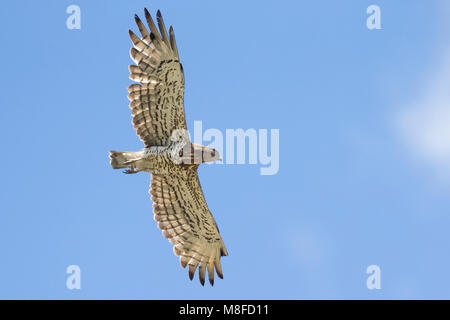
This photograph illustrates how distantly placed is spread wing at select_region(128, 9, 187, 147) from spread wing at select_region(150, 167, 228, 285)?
122 centimetres

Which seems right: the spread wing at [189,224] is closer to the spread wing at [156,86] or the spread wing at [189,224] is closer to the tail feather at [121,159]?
the tail feather at [121,159]

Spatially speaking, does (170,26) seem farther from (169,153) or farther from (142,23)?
(169,153)

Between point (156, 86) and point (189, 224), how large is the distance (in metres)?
3.18

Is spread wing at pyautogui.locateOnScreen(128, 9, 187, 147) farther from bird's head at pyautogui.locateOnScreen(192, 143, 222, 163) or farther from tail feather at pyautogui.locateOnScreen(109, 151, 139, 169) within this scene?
bird's head at pyautogui.locateOnScreen(192, 143, 222, 163)

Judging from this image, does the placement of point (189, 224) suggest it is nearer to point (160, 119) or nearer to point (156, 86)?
point (160, 119)

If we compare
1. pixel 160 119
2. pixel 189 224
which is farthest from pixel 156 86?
pixel 189 224

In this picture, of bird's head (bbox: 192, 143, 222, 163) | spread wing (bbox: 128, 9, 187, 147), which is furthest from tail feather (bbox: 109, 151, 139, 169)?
bird's head (bbox: 192, 143, 222, 163)

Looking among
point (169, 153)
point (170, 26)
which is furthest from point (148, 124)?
point (170, 26)

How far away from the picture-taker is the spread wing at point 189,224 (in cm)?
1512

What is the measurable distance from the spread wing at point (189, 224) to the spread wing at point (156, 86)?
4.00ft

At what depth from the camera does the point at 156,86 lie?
14.3m

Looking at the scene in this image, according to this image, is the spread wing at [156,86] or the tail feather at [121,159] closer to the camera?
A: the spread wing at [156,86]

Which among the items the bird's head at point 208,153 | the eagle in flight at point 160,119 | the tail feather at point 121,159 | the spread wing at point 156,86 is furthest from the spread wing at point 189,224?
the spread wing at point 156,86

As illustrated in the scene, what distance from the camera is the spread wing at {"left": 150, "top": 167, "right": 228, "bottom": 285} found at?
1512cm
